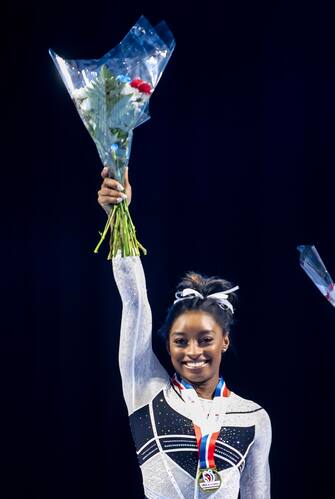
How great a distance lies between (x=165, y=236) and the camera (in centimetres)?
353

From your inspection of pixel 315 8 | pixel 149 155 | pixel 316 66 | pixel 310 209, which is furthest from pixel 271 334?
pixel 315 8

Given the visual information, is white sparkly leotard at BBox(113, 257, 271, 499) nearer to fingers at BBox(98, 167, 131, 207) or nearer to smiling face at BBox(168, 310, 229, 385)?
smiling face at BBox(168, 310, 229, 385)

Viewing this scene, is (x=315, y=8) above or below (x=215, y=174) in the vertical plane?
above

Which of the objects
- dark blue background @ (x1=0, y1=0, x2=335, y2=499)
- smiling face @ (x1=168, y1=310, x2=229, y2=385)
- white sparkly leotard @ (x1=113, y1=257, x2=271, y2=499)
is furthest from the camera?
dark blue background @ (x1=0, y1=0, x2=335, y2=499)

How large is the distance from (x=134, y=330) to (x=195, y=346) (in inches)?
9.0

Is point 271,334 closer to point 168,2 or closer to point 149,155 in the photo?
point 149,155

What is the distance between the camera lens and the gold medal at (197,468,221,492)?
2.82m

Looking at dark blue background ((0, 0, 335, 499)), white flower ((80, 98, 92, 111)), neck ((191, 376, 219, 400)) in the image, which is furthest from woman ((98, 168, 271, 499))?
dark blue background ((0, 0, 335, 499))

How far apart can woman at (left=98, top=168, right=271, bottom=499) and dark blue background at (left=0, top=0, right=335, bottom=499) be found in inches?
22.6

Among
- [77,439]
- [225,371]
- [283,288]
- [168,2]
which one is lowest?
[77,439]

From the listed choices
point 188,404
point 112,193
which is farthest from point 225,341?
point 112,193

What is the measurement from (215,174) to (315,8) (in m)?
0.78

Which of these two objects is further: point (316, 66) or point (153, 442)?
point (316, 66)

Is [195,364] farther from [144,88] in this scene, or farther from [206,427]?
[144,88]
